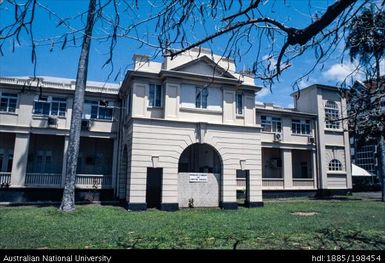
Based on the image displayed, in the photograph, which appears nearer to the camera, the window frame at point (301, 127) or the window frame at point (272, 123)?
the window frame at point (272, 123)

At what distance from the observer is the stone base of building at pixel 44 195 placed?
19527mm

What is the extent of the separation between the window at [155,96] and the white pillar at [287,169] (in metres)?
13.3

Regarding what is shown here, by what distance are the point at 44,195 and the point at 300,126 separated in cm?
2179

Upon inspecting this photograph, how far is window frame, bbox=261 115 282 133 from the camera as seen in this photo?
26406 millimetres

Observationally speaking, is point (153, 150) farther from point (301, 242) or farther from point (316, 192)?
point (316, 192)

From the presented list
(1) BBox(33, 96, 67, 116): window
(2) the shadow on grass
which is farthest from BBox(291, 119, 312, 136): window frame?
(1) BBox(33, 96, 67, 116): window

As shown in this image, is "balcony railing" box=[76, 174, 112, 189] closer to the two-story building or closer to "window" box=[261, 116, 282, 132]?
the two-story building

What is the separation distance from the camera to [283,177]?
85.0 ft

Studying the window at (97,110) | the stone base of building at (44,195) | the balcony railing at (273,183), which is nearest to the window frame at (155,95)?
the window at (97,110)

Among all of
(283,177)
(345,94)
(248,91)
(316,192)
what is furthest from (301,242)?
(316,192)

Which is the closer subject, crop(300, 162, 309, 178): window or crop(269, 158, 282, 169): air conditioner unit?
crop(269, 158, 282, 169): air conditioner unit

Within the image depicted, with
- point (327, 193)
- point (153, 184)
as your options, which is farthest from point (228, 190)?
point (327, 193)

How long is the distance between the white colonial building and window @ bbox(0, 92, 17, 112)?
67mm

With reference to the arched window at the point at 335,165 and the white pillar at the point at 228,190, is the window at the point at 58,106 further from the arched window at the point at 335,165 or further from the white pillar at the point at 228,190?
the arched window at the point at 335,165
